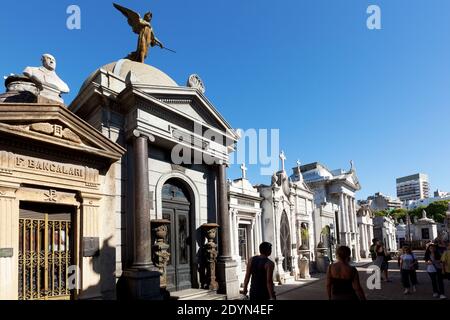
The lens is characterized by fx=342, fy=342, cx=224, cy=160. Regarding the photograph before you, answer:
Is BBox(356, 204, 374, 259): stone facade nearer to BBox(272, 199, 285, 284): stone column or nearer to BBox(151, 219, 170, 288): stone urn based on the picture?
BBox(272, 199, 285, 284): stone column

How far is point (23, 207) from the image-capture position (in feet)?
20.6

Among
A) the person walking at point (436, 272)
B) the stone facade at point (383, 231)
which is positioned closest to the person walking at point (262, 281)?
the person walking at point (436, 272)

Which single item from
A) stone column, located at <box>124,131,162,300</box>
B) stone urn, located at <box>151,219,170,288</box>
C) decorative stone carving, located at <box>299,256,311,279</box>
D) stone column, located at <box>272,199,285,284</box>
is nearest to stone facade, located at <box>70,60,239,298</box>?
stone column, located at <box>124,131,162,300</box>

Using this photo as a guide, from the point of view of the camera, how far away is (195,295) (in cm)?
880

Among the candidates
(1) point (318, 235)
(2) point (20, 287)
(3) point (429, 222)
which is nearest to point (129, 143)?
(2) point (20, 287)

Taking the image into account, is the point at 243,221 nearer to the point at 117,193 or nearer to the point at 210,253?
the point at 210,253

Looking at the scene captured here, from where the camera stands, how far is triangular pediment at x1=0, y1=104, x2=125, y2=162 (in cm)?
603

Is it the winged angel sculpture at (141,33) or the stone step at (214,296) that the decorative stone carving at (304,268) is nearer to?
the stone step at (214,296)

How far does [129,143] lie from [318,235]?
14399 millimetres

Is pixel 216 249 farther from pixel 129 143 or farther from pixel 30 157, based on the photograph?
pixel 30 157

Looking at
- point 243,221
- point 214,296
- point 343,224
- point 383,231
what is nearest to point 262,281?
point 214,296

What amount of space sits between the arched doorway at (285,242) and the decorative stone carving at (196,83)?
7235 mm

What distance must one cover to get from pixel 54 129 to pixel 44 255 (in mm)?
2408

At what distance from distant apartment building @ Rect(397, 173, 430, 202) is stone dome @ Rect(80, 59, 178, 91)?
167 metres
